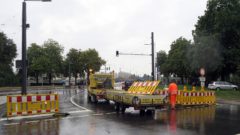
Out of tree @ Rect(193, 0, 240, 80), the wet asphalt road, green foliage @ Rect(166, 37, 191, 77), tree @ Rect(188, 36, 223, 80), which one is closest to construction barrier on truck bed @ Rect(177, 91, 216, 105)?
the wet asphalt road

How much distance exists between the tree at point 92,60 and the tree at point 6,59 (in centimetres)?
1973

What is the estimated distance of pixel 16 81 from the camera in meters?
84.6

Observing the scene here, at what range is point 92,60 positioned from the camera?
100562 millimetres

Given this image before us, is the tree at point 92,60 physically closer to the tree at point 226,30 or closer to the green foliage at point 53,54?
the green foliage at point 53,54

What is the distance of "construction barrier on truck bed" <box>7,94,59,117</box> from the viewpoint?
16531mm

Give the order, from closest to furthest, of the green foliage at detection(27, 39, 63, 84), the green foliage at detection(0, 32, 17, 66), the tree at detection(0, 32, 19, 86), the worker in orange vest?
the worker in orange vest < the tree at detection(0, 32, 19, 86) < the green foliage at detection(0, 32, 17, 66) < the green foliage at detection(27, 39, 63, 84)

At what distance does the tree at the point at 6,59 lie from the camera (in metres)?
79.4

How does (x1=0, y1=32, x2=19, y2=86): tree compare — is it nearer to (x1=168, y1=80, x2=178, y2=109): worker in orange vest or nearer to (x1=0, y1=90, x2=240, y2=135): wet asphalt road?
(x1=168, y1=80, x2=178, y2=109): worker in orange vest

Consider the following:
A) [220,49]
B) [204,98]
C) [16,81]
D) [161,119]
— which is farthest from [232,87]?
[16,81]

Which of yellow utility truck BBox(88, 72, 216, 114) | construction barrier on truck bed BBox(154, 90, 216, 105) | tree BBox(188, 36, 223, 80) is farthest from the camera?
tree BBox(188, 36, 223, 80)

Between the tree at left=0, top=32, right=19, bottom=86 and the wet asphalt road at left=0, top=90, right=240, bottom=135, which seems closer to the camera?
the wet asphalt road at left=0, top=90, right=240, bottom=135

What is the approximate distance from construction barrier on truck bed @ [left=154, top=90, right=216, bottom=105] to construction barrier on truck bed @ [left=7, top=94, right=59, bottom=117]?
6.46 meters

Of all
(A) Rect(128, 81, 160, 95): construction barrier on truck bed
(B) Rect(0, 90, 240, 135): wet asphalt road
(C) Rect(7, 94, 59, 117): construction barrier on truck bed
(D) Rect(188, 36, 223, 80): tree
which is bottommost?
(B) Rect(0, 90, 240, 135): wet asphalt road

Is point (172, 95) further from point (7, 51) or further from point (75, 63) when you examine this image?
point (75, 63)
